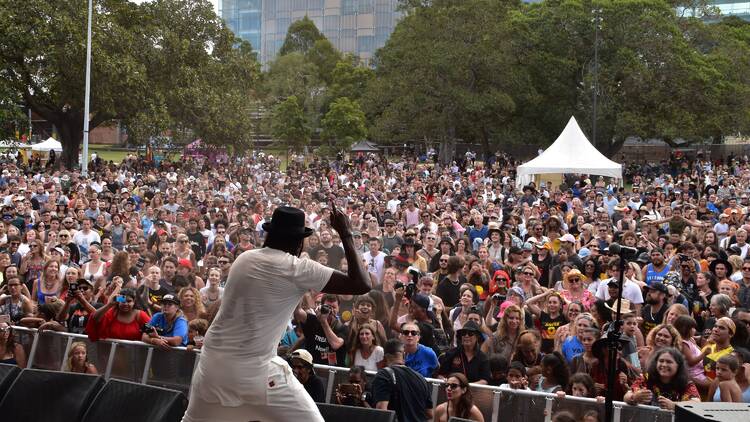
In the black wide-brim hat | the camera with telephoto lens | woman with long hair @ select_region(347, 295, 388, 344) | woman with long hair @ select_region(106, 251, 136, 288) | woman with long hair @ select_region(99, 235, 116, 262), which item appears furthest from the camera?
woman with long hair @ select_region(99, 235, 116, 262)

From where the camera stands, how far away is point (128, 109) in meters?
38.4

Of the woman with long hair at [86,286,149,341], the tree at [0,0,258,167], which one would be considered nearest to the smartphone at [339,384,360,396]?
the woman with long hair at [86,286,149,341]

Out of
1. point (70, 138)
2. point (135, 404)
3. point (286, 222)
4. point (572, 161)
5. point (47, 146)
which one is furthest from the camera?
point (47, 146)

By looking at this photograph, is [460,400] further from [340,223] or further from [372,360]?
[340,223]

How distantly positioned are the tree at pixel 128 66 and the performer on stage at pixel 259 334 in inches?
1286

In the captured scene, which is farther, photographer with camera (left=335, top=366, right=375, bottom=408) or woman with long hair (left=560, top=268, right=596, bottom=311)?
woman with long hair (left=560, top=268, right=596, bottom=311)

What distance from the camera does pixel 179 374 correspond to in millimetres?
8477

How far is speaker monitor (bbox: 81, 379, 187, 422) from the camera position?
6750 mm

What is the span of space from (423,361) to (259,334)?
4.03 meters

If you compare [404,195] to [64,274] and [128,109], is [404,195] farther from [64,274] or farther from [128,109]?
[128,109]

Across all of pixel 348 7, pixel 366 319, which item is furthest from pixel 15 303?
pixel 348 7

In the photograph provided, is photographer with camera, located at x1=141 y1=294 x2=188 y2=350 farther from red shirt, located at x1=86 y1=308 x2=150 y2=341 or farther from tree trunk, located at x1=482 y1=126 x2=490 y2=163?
tree trunk, located at x1=482 y1=126 x2=490 y2=163

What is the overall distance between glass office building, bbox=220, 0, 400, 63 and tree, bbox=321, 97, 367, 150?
75031mm

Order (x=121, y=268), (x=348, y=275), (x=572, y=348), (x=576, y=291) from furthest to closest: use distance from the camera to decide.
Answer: (x=121, y=268), (x=576, y=291), (x=572, y=348), (x=348, y=275)
